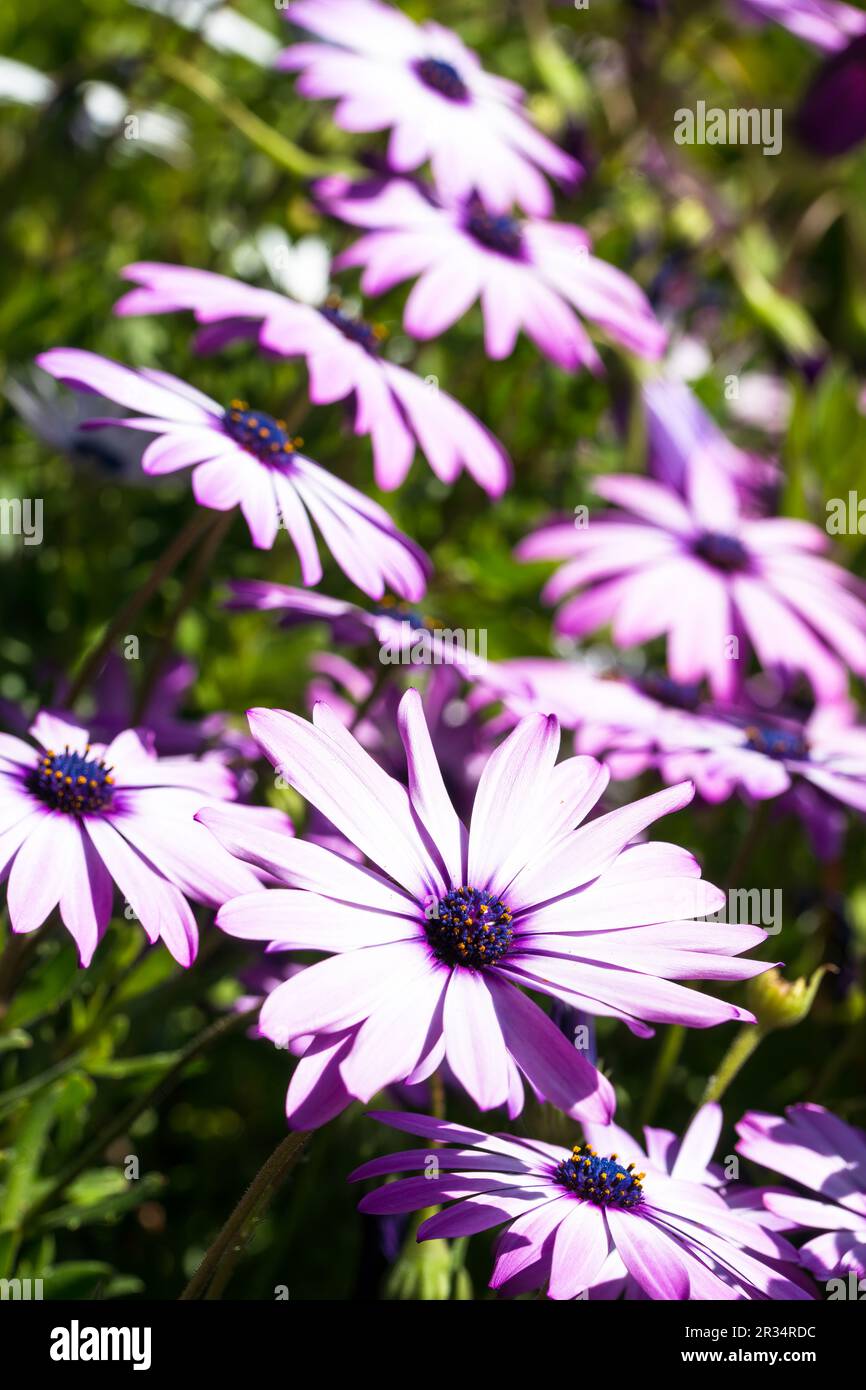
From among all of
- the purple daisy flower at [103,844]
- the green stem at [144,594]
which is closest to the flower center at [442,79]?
the green stem at [144,594]

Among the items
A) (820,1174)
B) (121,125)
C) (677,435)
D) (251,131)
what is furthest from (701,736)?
(121,125)

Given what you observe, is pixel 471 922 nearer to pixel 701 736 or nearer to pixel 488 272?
pixel 701 736

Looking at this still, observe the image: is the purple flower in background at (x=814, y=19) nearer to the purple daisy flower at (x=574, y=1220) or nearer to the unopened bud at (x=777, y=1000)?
the unopened bud at (x=777, y=1000)

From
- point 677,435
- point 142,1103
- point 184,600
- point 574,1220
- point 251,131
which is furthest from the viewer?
point 677,435

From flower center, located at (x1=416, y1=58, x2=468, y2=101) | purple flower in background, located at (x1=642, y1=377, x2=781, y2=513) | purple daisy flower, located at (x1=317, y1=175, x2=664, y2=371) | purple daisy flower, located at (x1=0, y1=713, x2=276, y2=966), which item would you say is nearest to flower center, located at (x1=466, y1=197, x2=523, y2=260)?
purple daisy flower, located at (x1=317, y1=175, x2=664, y2=371)

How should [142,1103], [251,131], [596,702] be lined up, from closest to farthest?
1. [142,1103]
2. [596,702]
3. [251,131]

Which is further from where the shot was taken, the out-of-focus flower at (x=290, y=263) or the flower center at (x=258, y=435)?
the out-of-focus flower at (x=290, y=263)

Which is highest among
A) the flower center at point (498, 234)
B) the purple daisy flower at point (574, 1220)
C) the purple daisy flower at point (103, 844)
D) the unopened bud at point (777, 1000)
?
the flower center at point (498, 234)
